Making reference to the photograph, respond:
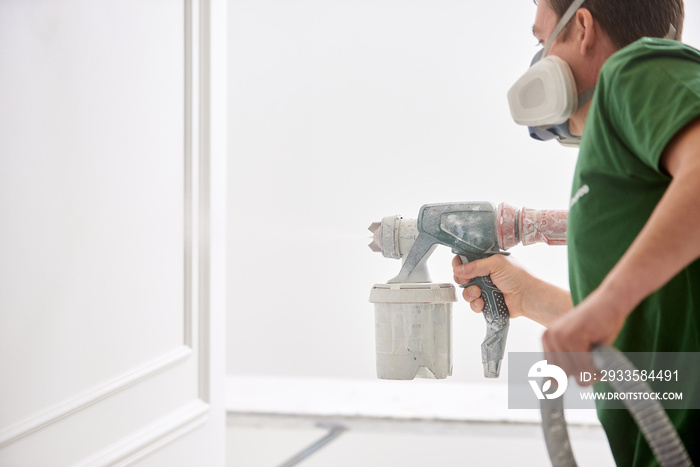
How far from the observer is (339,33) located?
216cm

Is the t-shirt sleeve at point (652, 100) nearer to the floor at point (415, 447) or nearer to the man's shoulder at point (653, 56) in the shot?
the man's shoulder at point (653, 56)

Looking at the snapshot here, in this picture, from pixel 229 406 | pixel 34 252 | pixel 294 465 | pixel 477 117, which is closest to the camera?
pixel 34 252

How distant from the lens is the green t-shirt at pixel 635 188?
496 mm

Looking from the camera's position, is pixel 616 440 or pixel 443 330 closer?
pixel 616 440

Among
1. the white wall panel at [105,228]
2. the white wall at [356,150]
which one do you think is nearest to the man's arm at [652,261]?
the white wall panel at [105,228]

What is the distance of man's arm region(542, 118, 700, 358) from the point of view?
440mm

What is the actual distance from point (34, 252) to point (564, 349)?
0.82 m

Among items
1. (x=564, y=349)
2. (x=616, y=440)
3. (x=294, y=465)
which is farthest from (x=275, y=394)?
(x=564, y=349)

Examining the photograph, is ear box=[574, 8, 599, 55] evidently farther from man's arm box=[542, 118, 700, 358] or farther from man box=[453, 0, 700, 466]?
man's arm box=[542, 118, 700, 358]

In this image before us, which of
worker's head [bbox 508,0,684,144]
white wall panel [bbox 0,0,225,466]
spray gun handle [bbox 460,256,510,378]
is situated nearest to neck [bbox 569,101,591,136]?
worker's head [bbox 508,0,684,144]

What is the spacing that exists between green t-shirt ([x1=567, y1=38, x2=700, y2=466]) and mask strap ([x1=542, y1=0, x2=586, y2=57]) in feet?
0.68

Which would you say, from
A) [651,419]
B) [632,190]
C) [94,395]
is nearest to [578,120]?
[632,190]

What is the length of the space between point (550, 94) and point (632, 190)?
0.25 meters

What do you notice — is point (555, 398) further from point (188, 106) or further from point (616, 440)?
point (188, 106)
